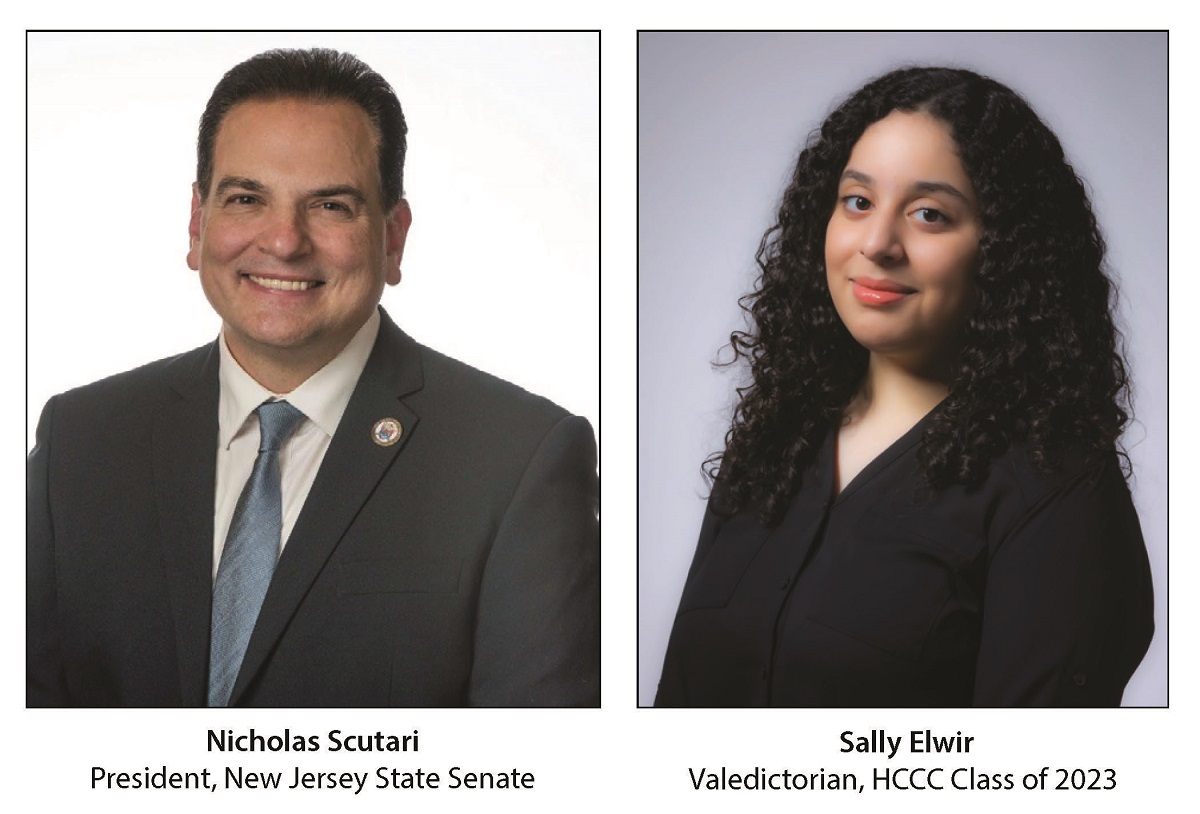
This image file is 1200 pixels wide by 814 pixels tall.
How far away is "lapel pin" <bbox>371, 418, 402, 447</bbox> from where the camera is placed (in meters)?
4.09

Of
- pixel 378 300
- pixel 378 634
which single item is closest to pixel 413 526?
pixel 378 634

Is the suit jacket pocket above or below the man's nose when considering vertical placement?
below

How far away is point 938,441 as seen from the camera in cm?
396

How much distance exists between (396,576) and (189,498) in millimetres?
595

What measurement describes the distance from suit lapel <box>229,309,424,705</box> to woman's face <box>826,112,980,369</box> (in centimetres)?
122

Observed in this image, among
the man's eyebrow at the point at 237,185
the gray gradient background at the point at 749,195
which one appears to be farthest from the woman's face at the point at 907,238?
the man's eyebrow at the point at 237,185

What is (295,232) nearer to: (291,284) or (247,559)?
(291,284)

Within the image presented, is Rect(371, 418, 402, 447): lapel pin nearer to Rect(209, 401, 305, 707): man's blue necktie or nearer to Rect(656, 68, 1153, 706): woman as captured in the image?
Rect(209, 401, 305, 707): man's blue necktie

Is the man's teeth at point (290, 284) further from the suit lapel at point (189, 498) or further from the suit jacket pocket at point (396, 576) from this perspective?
the suit jacket pocket at point (396, 576)

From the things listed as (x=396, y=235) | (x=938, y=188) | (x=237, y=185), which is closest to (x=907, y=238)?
(x=938, y=188)

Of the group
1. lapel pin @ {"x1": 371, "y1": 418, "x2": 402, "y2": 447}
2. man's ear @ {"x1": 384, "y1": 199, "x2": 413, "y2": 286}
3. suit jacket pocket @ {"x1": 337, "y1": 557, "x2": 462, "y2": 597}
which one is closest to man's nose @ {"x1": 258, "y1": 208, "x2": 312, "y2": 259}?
man's ear @ {"x1": 384, "y1": 199, "x2": 413, "y2": 286}

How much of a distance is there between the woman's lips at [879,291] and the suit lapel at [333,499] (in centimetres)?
119

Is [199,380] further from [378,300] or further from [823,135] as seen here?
[823,135]

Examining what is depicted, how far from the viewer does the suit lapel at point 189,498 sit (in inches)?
161
